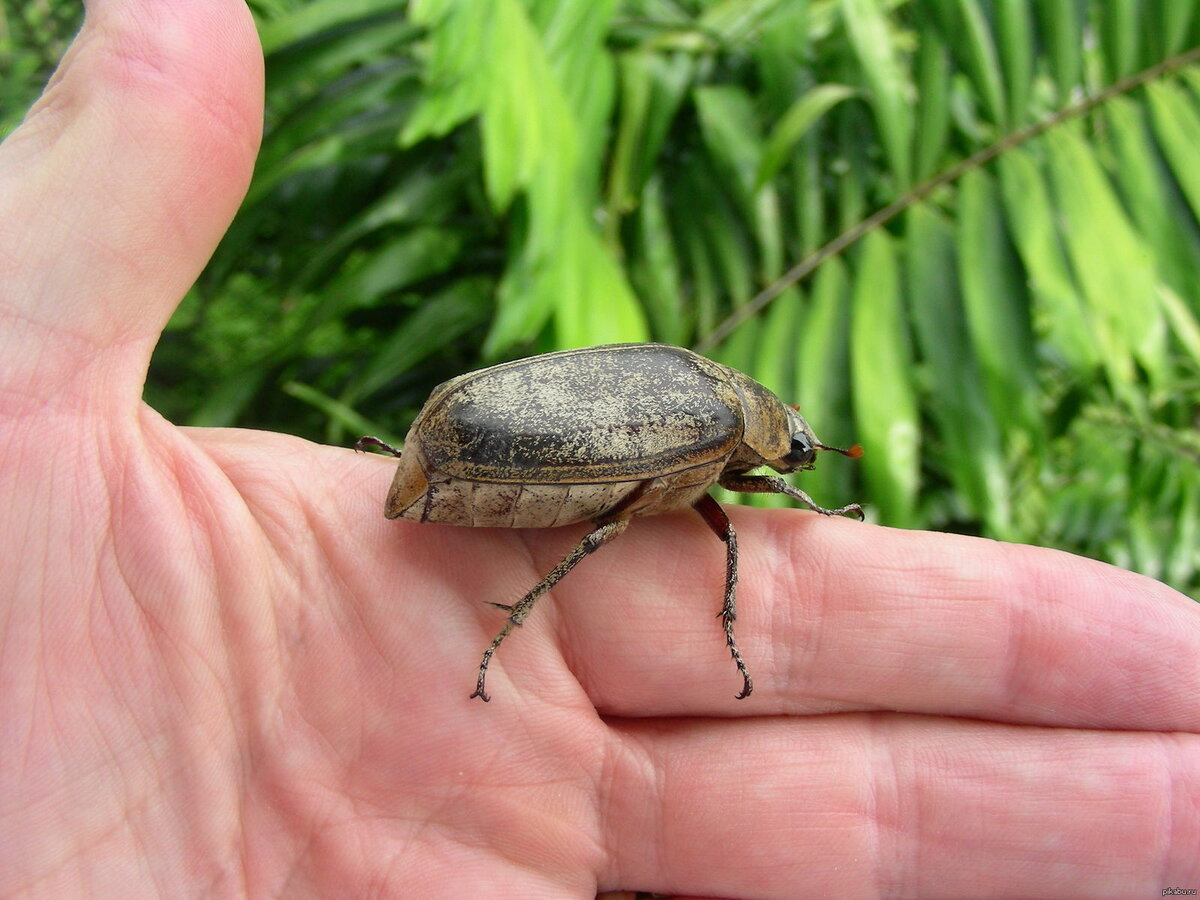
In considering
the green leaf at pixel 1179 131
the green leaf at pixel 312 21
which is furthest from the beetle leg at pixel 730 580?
the green leaf at pixel 312 21

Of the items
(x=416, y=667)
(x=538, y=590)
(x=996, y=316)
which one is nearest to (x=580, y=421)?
(x=538, y=590)

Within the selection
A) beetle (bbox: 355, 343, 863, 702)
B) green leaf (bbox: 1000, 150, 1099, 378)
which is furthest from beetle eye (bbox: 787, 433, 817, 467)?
green leaf (bbox: 1000, 150, 1099, 378)

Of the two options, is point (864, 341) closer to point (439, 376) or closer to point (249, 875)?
point (439, 376)

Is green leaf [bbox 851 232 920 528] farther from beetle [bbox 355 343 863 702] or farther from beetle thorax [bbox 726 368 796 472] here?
beetle [bbox 355 343 863 702]

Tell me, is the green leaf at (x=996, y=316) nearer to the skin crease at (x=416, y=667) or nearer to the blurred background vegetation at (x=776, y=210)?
the blurred background vegetation at (x=776, y=210)

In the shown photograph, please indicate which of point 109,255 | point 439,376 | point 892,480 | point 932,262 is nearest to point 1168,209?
point 932,262

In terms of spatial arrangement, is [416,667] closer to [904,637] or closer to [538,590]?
[538,590]
